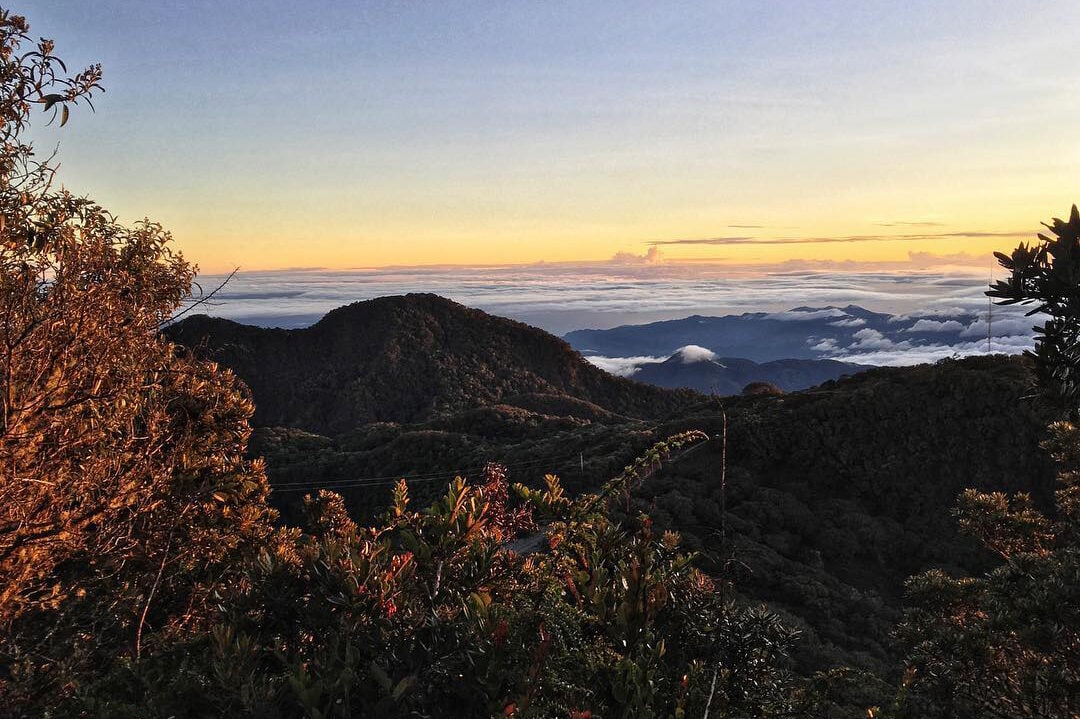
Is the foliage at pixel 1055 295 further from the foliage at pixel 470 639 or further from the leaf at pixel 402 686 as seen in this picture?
the leaf at pixel 402 686

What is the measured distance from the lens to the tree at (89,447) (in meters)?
4.81

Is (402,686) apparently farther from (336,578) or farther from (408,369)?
(408,369)

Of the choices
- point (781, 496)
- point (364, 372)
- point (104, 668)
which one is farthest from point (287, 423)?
point (104, 668)

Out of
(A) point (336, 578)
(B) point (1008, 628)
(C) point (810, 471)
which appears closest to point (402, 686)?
(A) point (336, 578)

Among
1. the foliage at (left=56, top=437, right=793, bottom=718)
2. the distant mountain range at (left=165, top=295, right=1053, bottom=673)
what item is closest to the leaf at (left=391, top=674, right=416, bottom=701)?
the foliage at (left=56, top=437, right=793, bottom=718)

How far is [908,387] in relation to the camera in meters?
24.7

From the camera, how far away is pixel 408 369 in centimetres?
7044

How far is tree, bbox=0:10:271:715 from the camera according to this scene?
4.81m

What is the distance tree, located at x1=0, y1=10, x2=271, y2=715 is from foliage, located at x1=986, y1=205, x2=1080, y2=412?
6.96 m

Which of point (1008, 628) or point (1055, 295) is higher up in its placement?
point (1055, 295)

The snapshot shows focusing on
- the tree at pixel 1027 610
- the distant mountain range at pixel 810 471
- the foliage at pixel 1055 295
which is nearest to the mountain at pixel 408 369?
the distant mountain range at pixel 810 471

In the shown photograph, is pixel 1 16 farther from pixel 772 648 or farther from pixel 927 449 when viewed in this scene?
pixel 927 449

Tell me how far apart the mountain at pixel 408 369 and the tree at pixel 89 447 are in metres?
49.8

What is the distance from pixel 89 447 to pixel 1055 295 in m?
8.21
